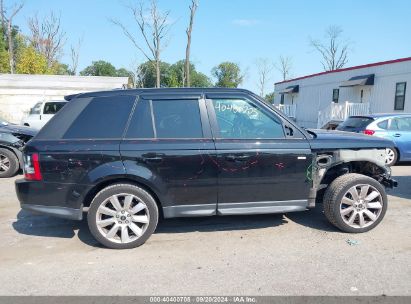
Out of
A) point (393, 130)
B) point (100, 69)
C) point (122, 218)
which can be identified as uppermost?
point (100, 69)

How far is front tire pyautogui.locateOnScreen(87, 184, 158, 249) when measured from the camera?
12.8 ft

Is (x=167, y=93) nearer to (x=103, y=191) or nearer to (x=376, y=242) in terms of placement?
(x=103, y=191)

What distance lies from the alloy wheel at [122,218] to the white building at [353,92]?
9.74 metres

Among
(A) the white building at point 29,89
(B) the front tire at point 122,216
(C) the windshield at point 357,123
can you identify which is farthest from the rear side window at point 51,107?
(B) the front tire at point 122,216

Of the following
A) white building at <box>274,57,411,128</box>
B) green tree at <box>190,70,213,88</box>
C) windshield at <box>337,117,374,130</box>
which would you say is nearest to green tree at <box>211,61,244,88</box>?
green tree at <box>190,70,213,88</box>

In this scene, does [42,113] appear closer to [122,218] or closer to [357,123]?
[357,123]

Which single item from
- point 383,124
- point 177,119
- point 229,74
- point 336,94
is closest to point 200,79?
point 229,74

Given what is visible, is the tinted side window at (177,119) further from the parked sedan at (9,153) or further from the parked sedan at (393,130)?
the parked sedan at (393,130)

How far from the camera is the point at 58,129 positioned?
397 centimetres

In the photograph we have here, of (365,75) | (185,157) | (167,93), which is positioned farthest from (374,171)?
(365,75)

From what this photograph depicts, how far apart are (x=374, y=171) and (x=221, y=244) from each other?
2386 millimetres

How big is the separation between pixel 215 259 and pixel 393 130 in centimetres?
766

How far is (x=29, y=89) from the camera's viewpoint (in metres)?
21.2

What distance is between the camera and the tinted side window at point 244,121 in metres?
4.14
